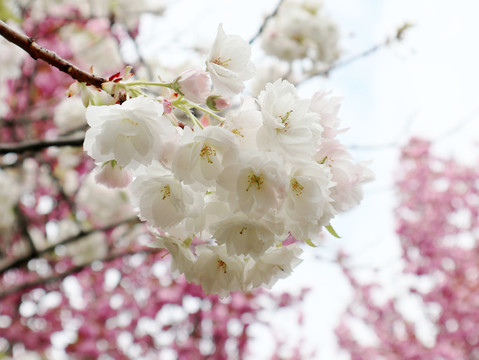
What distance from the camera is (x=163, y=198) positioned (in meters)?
0.80

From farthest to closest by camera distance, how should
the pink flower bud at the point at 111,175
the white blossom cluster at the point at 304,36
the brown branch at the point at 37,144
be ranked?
the white blossom cluster at the point at 304,36, the brown branch at the point at 37,144, the pink flower bud at the point at 111,175

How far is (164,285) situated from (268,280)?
15.7ft

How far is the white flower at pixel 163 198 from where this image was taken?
2.54 feet

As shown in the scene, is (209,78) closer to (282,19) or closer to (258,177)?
(258,177)

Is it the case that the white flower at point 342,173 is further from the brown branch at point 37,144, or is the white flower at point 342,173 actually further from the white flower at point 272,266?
the brown branch at point 37,144

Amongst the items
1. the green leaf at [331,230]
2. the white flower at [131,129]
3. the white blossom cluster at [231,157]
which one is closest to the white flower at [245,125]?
the white blossom cluster at [231,157]

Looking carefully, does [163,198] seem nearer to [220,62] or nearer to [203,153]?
[203,153]

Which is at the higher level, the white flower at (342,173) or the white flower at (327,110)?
the white flower at (327,110)

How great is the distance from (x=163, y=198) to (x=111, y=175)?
155mm

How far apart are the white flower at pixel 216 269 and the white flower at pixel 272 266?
0.08 feet

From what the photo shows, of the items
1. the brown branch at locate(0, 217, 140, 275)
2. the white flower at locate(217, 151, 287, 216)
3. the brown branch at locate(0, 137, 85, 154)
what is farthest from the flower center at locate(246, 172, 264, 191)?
the brown branch at locate(0, 217, 140, 275)

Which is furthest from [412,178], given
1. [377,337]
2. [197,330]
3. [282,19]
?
[282,19]

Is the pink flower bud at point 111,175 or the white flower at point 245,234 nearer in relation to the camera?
the white flower at point 245,234

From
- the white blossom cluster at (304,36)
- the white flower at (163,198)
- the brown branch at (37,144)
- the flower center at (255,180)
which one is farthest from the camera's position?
the white blossom cluster at (304,36)
